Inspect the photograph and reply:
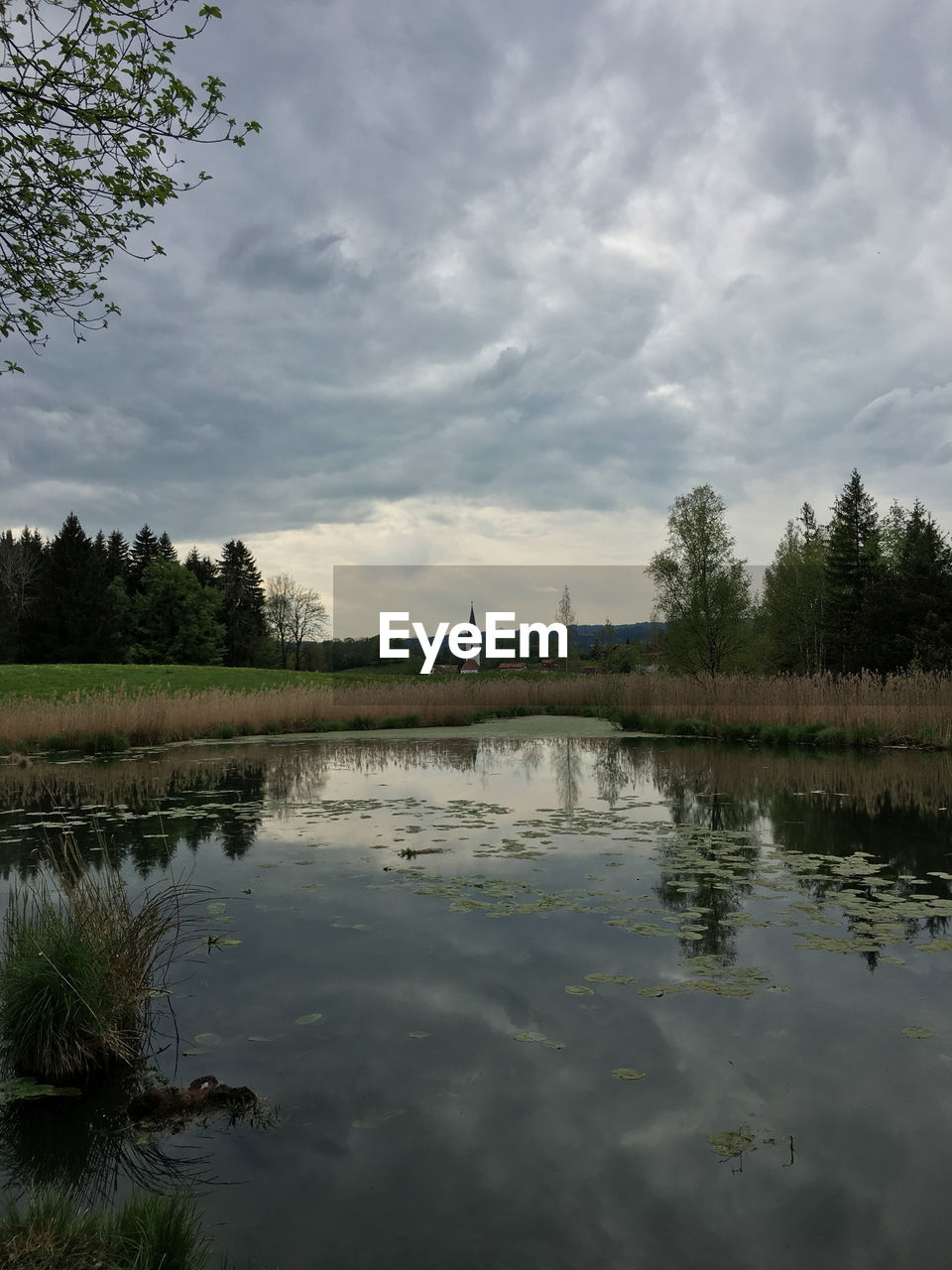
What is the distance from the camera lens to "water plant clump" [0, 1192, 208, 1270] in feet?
6.87

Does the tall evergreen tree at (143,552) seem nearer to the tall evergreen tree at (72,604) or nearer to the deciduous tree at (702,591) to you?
the tall evergreen tree at (72,604)

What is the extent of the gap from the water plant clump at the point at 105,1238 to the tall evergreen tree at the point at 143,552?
65.3 metres

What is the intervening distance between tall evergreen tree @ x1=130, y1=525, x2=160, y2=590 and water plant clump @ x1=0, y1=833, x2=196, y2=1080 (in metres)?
63.5

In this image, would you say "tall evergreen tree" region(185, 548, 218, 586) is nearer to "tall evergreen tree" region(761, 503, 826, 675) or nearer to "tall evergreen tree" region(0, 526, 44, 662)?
"tall evergreen tree" region(0, 526, 44, 662)

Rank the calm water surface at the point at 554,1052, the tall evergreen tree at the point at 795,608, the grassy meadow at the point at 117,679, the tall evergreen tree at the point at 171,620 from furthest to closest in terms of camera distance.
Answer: the tall evergreen tree at the point at 171,620 → the tall evergreen tree at the point at 795,608 → the grassy meadow at the point at 117,679 → the calm water surface at the point at 554,1052

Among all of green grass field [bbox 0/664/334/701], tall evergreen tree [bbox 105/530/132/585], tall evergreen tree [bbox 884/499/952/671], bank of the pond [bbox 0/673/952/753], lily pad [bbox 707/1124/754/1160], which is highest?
tall evergreen tree [bbox 105/530/132/585]

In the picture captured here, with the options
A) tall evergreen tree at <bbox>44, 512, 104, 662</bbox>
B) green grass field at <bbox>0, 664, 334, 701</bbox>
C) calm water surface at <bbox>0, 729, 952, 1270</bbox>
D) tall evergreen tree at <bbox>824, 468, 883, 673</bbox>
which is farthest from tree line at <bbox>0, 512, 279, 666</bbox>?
calm water surface at <bbox>0, 729, 952, 1270</bbox>

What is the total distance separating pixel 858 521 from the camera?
42969mm

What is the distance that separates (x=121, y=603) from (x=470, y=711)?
4126cm

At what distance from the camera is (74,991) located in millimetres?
3504

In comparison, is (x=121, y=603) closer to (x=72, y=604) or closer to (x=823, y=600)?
(x=72, y=604)

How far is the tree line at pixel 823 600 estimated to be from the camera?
33.5 meters

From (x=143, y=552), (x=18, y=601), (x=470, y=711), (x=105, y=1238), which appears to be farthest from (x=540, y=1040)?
(x=143, y=552)

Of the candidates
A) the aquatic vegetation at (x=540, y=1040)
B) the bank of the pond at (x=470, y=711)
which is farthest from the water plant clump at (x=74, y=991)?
the bank of the pond at (x=470, y=711)
